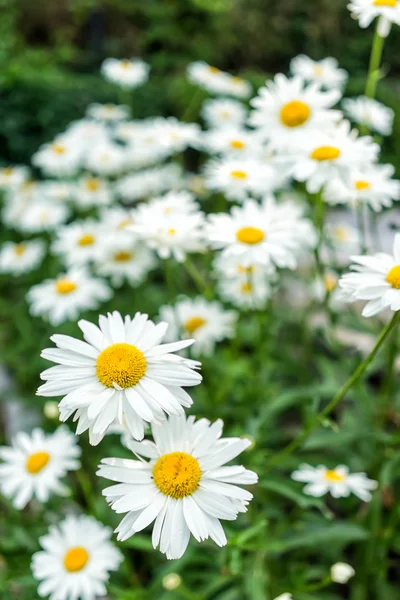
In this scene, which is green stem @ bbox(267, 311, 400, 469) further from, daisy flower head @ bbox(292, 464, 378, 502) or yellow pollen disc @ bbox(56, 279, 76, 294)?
yellow pollen disc @ bbox(56, 279, 76, 294)

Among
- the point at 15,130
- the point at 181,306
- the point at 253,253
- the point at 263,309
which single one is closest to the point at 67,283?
the point at 181,306

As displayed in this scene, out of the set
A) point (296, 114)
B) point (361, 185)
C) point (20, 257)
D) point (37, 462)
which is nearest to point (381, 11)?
point (296, 114)

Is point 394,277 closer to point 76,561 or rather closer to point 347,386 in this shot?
point 347,386

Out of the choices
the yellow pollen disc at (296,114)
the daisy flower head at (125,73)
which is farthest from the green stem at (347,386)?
the daisy flower head at (125,73)

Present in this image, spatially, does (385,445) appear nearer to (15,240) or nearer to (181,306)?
(181,306)

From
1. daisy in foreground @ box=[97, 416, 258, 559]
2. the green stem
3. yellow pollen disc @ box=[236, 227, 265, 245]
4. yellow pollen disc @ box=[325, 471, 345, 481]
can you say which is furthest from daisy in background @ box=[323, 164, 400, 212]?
daisy in foreground @ box=[97, 416, 258, 559]

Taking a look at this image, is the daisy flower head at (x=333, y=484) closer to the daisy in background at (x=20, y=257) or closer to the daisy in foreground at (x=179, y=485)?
the daisy in foreground at (x=179, y=485)
